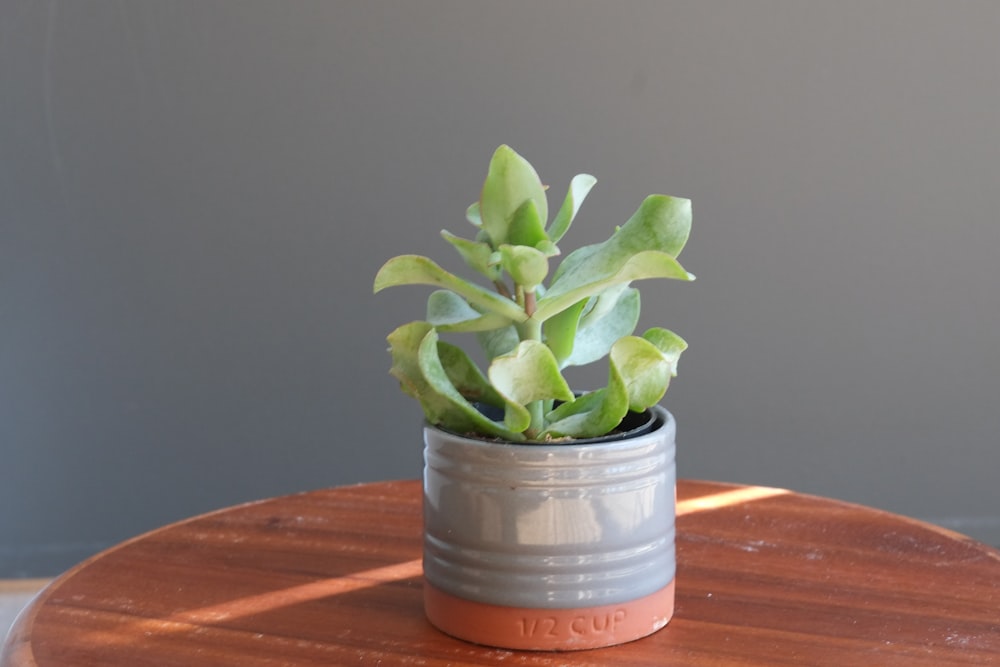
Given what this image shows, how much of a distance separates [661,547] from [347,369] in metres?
1.43

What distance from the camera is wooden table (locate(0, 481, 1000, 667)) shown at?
0.72 meters

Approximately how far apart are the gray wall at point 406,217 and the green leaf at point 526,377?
139cm

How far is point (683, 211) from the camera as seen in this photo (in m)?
0.71

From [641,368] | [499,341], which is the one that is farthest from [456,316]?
[641,368]

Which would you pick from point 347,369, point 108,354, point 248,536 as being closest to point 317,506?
point 248,536

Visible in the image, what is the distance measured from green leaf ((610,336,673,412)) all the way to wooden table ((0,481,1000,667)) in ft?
0.54

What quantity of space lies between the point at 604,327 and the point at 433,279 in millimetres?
159

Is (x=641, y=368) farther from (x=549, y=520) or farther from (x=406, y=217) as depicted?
(x=406, y=217)

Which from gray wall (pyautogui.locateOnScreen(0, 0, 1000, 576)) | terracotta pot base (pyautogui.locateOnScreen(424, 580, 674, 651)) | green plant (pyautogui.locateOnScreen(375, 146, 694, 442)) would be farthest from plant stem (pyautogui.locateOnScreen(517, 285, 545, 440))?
gray wall (pyautogui.locateOnScreen(0, 0, 1000, 576))

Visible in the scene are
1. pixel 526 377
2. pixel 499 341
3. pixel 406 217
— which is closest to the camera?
pixel 526 377

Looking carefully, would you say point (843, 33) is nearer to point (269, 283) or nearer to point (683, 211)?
point (269, 283)

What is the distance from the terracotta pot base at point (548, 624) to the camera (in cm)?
72

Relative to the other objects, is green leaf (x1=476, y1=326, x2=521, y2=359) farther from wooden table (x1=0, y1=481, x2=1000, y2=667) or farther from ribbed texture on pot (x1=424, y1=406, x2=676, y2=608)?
wooden table (x1=0, y1=481, x2=1000, y2=667)

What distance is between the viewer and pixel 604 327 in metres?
0.81
